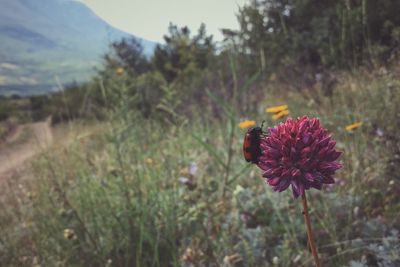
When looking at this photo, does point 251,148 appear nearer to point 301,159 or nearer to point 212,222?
point 301,159

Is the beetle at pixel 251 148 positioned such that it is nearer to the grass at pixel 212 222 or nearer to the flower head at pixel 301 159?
the flower head at pixel 301 159

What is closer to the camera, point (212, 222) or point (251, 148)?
point (251, 148)

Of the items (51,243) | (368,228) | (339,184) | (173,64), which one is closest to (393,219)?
(368,228)

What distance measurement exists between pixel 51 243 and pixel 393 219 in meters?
1.82

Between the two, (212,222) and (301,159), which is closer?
(301,159)

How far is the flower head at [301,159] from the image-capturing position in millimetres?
845

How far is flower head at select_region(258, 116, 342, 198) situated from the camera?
A: 0.85 metres

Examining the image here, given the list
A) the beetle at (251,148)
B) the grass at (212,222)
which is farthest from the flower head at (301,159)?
the grass at (212,222)

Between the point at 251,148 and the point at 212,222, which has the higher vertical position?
the point at 251,148

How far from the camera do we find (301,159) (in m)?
0.87

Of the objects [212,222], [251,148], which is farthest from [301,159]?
[212,222]

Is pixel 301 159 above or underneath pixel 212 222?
above

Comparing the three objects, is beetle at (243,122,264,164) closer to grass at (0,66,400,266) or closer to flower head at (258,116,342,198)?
flower head at (258,116,342,198)

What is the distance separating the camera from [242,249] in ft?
6.68
